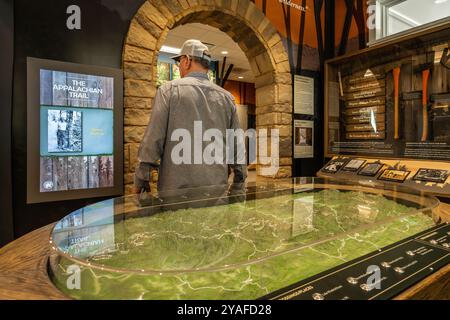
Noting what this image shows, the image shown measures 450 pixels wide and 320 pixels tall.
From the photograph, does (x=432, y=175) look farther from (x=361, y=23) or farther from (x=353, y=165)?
(x=361, y=23)

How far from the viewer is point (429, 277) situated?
68 cm

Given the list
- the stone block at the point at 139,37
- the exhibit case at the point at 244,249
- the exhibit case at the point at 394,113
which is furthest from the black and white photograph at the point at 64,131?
the exhibit case at the point at 394,113

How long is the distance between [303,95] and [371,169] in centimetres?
117

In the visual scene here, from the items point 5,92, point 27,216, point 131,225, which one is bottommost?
point 27,216

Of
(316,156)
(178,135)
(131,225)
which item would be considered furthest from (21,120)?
(316,156)

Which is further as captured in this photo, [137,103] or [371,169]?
[371,169]

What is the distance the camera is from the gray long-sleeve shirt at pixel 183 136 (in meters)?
1.73

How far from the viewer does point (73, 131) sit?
199 cm

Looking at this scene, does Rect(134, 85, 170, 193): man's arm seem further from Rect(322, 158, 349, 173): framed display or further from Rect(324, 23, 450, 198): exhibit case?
Rect(322, 158, 349, 173): framed display

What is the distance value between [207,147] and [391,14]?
257 centimetres

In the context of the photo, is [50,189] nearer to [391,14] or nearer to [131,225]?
[131,225]

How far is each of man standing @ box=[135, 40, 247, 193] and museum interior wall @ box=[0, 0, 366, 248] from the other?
51 centimetres

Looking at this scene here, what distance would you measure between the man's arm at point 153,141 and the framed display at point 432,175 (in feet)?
6.35

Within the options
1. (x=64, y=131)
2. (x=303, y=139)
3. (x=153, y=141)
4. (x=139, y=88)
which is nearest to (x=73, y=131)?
(x=64, y=131)
